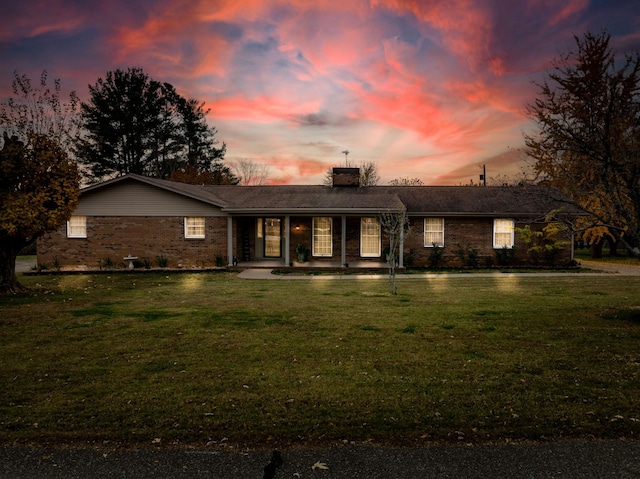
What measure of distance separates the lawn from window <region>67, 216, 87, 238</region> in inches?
369

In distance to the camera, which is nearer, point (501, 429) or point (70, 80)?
point (501, 429)

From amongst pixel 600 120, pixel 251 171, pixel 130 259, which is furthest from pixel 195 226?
pixel 251 171

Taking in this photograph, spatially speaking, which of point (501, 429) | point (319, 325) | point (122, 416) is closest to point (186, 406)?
point (122, 416)

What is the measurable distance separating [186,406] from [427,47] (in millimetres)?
16166

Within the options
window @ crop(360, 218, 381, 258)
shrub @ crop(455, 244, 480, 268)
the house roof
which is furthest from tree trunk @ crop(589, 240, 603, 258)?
window @ crop(360, 218, 381, 258)

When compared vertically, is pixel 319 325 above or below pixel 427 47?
below

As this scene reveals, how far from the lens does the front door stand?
21234mm

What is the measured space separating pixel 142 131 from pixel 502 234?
3647cm

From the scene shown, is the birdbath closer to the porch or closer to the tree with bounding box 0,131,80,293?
the porch

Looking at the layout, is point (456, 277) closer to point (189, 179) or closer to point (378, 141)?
point (378, 141)

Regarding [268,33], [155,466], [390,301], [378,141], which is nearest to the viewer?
[155,466]

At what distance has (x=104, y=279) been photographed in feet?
51.8

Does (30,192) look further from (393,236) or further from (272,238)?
(393,236)

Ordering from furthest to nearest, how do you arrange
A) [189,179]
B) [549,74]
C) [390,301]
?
[189,179]
[390,301]
[549,74]
